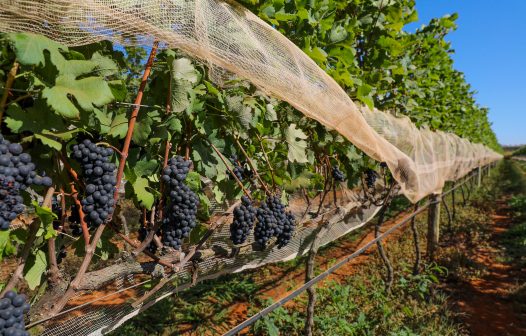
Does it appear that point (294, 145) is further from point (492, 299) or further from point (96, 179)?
point (492, 299)

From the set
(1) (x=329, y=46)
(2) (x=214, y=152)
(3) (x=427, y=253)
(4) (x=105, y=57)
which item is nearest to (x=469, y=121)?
(3) (x=427, y=253)

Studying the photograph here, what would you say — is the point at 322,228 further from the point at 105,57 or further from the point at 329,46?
the point at 105,57

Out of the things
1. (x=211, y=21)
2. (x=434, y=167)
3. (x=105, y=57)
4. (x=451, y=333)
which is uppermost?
(x=211, y=21)

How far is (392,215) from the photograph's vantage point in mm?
10438

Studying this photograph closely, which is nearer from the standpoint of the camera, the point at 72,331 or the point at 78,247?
the point at 78,247

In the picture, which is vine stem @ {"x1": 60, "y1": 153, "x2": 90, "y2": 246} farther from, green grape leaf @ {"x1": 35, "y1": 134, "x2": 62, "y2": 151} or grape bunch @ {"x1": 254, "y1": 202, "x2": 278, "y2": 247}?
grape bunch @ {"x1": 254, "y1": 202, "x2": 278, "y2": 247}

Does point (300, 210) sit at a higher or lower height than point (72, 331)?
higher

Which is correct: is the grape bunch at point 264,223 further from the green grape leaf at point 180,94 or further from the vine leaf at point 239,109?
the green grape leaf at point 180,94

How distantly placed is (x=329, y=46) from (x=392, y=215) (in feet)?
28.4

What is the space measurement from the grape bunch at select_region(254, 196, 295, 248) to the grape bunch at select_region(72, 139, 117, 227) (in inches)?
45.1

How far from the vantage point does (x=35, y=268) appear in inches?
59.6

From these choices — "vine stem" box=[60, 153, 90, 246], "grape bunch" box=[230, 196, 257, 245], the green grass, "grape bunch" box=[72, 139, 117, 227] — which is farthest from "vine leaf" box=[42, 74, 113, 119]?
the green grass

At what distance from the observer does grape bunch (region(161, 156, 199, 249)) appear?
1.61 m

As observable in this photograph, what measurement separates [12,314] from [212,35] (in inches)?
43.7
